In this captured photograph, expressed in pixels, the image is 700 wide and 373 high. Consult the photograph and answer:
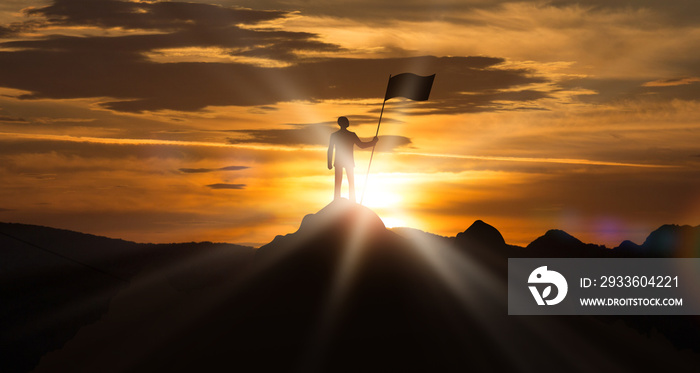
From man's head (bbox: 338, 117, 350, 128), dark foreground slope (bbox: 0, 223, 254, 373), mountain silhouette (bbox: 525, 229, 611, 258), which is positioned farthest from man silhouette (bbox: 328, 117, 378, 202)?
mountain silhouette (bbox: 525, 229, 611, 258)

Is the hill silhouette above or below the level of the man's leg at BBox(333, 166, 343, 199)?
below

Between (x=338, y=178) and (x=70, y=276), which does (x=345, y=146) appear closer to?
(x=338, y=178)

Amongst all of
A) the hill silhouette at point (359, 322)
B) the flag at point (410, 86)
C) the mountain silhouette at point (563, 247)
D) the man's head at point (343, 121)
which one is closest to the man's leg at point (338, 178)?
the hill silhouette at point (359, 322)

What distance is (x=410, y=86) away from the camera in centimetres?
3494

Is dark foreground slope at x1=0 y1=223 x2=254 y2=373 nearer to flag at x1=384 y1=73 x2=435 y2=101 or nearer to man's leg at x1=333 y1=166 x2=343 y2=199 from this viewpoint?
man's leg at x1=333 y1=166 x2=343 y2=199

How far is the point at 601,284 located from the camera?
5456 centimetres

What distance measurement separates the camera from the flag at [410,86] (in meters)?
34.9

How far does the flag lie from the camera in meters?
34.9

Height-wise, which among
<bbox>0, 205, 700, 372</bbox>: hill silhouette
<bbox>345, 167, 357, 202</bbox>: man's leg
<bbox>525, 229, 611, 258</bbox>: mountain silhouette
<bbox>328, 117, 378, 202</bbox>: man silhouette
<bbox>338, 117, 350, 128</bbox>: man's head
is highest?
<bbox>525, 229, 611, 258</bbox>: mountain silhouette

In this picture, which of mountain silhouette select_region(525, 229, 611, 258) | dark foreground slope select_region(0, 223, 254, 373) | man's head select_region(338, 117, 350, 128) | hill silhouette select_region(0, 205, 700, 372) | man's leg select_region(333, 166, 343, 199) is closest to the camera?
man's head select_region(338, 117, 350, 128)

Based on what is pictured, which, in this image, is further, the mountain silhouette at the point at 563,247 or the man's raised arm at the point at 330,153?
the mountain silhouette at the point at 563,247

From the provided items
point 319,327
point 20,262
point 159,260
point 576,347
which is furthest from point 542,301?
point 20,262

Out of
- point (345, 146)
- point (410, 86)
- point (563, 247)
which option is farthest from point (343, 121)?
point (563, 247)

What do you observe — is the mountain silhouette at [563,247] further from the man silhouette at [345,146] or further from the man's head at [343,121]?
the man's head at [343,121]
